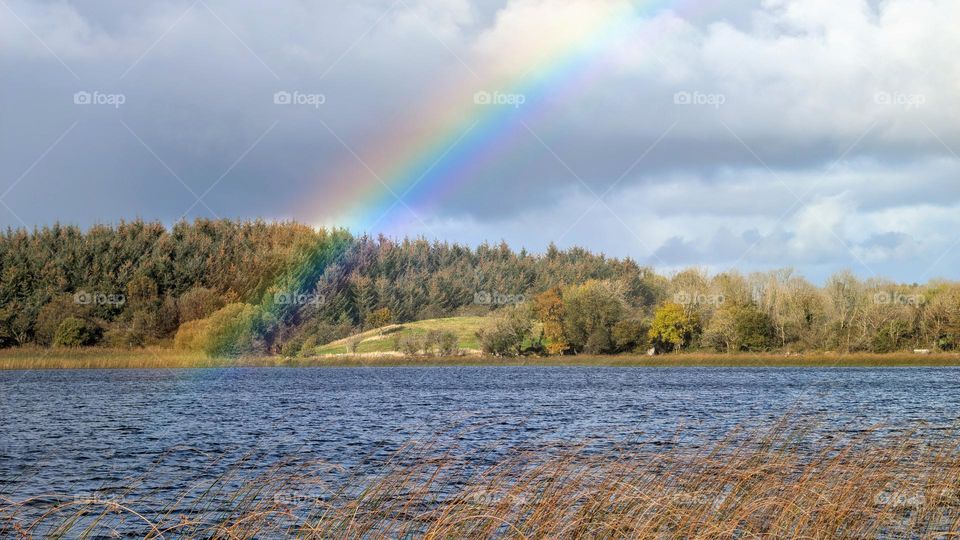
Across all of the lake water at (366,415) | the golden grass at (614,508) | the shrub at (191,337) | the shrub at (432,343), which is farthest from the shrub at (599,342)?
the golden grass at (614,508)

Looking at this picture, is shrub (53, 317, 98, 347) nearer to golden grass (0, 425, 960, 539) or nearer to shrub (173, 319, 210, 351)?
Result: shrub (173, 319, 210, 351)

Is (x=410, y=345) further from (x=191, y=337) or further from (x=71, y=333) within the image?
(x=71, y=333)

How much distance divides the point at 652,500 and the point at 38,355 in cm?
9362

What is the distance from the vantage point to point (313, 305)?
4668 inches

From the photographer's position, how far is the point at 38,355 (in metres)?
94.8

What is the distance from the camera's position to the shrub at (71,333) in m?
97.2

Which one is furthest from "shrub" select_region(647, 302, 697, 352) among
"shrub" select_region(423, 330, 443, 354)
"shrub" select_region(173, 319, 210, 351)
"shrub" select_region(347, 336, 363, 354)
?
"shrub" select_region(173, 319, 210, 351)

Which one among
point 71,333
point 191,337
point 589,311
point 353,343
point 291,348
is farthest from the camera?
point 353,343

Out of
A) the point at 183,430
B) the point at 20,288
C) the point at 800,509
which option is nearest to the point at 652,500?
the point at 800,509

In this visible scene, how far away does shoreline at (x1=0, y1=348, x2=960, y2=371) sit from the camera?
303ft

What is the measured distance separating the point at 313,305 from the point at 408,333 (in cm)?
1211

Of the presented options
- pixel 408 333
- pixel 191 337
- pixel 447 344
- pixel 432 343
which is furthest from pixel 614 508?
pixel 408 333

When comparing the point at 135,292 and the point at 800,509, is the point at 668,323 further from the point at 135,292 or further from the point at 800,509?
the point at 800,509

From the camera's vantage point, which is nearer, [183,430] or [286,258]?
[183,430]
